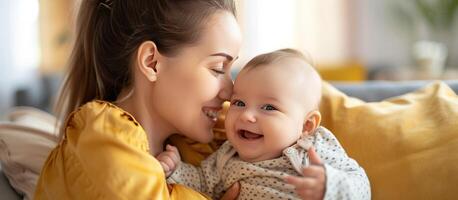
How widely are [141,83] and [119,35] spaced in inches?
4.8

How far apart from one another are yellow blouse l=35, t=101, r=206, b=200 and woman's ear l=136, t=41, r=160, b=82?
164 mm

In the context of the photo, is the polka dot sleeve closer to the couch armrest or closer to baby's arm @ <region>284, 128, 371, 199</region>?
baby's arm @ <region>284, 128, 371, 199</region>

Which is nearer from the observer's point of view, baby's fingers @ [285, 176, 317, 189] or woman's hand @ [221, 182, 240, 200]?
baby's fingers @ [285, 176, 317, 189]

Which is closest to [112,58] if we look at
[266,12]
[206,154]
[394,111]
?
[206,154]

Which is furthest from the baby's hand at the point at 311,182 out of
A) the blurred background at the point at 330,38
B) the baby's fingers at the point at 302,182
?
the blurred background at the point at 330,38

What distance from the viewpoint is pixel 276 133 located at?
1.20m

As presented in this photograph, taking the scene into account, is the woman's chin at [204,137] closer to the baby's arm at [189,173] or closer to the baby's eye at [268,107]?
the baby's arm at [189,173]

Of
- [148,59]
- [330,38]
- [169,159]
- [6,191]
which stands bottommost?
[330,38]

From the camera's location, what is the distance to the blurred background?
3.59 metres

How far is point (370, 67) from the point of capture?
4.15m

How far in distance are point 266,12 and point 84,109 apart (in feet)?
Result: 9.52

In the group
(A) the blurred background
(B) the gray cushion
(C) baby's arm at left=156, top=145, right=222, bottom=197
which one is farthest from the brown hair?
(A) the blurred background

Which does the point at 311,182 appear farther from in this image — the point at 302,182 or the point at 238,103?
the point at 238,103

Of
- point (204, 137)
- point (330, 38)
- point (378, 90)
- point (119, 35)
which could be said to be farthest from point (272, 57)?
point (330, 38)
